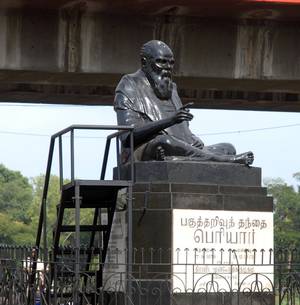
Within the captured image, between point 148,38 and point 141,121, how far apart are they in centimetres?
760

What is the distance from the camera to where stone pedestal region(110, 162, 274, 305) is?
39.0 feet

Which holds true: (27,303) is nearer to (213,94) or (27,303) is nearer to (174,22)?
(174,22)

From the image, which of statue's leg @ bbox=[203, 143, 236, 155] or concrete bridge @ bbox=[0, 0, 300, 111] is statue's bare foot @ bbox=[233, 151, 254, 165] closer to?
statue's leg @ bbox=[203, 143, 236, 155]

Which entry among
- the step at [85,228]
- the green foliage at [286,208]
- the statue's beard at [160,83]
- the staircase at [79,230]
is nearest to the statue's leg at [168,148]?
the staircase at [79,230]

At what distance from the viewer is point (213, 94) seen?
934 inches

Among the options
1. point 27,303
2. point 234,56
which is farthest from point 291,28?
point 27,303

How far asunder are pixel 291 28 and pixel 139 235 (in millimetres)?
9872

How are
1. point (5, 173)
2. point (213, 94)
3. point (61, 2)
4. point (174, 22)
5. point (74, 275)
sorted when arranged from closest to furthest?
point (74, 275) < point (61, 2) < point (174, 22) < point (213, 94) < point (5, 173)

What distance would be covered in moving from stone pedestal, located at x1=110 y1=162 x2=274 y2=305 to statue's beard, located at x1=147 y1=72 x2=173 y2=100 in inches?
48.4

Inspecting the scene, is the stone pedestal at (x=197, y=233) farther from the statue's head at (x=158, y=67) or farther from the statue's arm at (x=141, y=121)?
the statue's head at (x=158, y=67)

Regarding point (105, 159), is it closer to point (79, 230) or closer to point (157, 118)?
point (157, 118)

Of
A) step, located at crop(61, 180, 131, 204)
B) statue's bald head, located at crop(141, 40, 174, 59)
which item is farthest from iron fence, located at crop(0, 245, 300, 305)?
statue's bald head, located at crop(141, 40, 174, 59)

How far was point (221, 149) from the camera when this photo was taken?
13094 millimetres

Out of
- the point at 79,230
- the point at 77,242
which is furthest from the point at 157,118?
the point at 77,242
